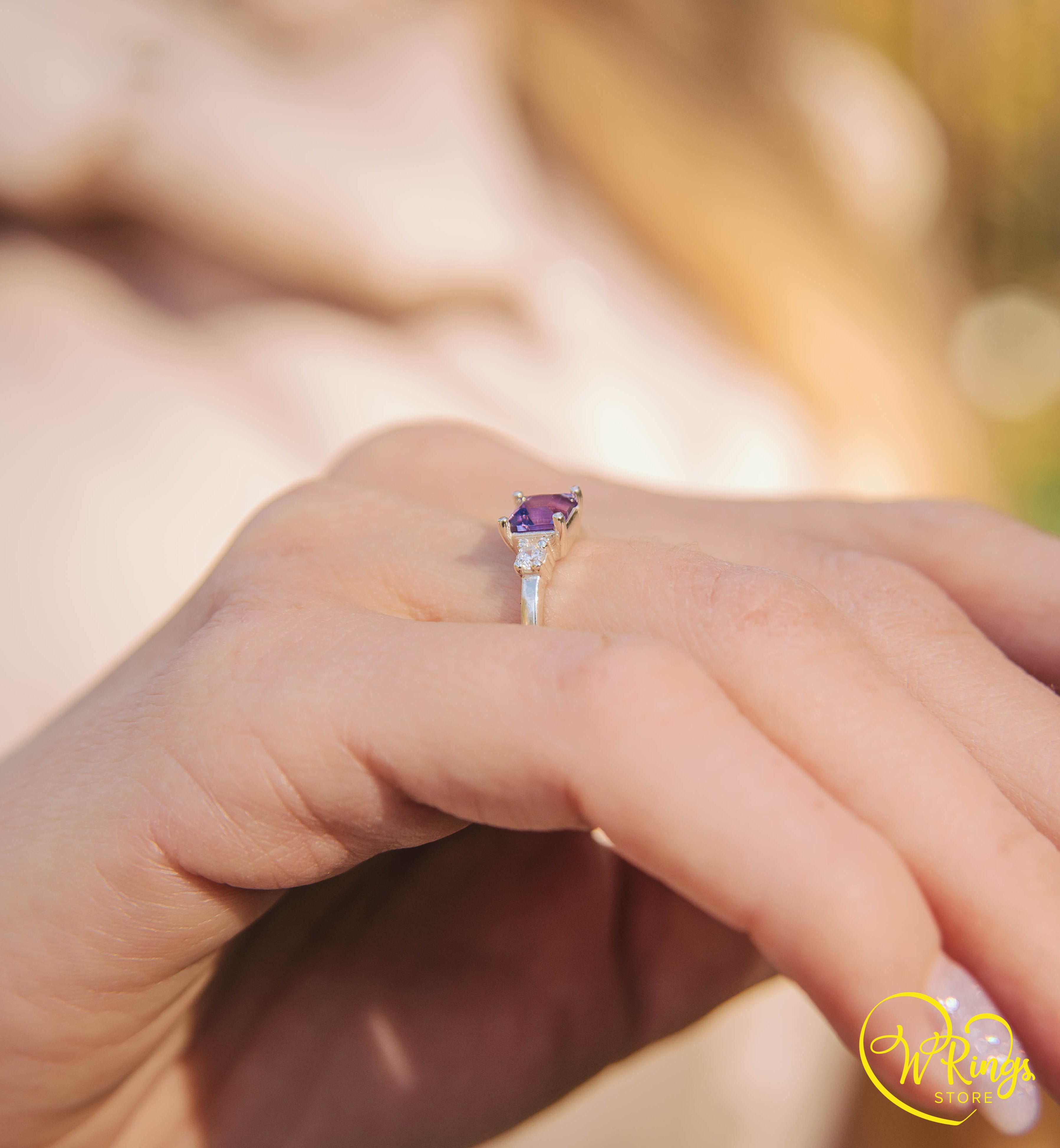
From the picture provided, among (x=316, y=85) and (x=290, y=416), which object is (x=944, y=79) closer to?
(x=316, y=85)

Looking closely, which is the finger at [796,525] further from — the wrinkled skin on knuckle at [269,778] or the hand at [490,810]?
the wrinkled skin on knuckle at [269,778]

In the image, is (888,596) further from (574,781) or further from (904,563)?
(574,781)

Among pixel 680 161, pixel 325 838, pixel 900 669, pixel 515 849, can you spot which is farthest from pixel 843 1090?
pixel 680 161

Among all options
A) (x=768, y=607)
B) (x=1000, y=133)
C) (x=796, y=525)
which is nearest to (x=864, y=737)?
(x=768, y=607)

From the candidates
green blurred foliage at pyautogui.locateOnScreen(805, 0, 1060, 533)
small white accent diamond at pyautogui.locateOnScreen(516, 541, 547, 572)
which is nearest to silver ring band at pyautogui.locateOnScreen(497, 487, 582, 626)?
small white accent diamond at pyautogui.locateOnScreen(516, 541, 547, 572)

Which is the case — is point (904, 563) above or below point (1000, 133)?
below

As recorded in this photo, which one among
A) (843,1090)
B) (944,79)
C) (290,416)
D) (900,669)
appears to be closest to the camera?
(900,669)

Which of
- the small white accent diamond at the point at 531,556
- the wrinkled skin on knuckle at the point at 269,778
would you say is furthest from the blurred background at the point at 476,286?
the wrinkled skin on knuckle at the point at 269,778
